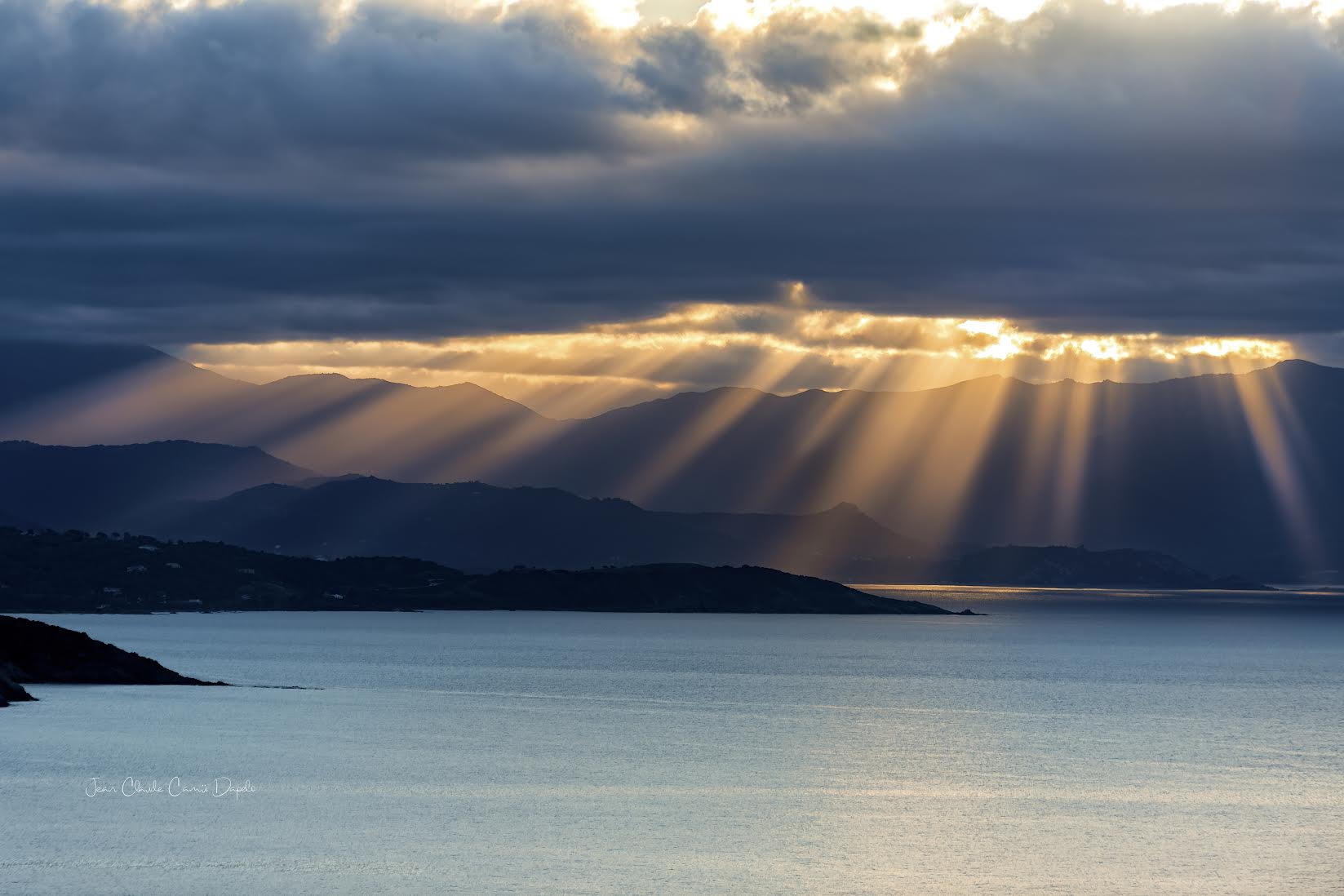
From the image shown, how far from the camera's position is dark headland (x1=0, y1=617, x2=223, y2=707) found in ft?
536

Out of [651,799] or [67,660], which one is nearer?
[651,799]

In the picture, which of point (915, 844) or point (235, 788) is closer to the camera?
point (915, 844)

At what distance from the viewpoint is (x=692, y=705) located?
161875 millimetres

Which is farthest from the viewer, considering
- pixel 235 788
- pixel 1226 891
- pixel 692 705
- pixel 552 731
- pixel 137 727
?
pixel 692 705

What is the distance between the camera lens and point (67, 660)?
16488 cm

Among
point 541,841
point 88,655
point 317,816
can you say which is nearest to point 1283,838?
point 541,841

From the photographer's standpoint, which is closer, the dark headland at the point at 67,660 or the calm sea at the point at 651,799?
the calm sea at the point at 651,799

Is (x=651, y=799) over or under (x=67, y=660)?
under

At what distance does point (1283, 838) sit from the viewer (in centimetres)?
8081

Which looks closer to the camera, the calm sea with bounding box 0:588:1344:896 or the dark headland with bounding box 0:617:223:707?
the calm sea with bounding box 0:588:1344:896

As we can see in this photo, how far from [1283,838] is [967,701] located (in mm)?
90697

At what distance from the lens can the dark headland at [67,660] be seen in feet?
536

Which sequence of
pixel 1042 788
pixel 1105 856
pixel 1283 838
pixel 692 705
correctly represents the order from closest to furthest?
pixel 1105 856, pixel 1283 838, pixel 1042 788, pixel 692 705

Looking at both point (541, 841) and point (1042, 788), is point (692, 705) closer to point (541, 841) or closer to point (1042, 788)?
point (1042, 788)
